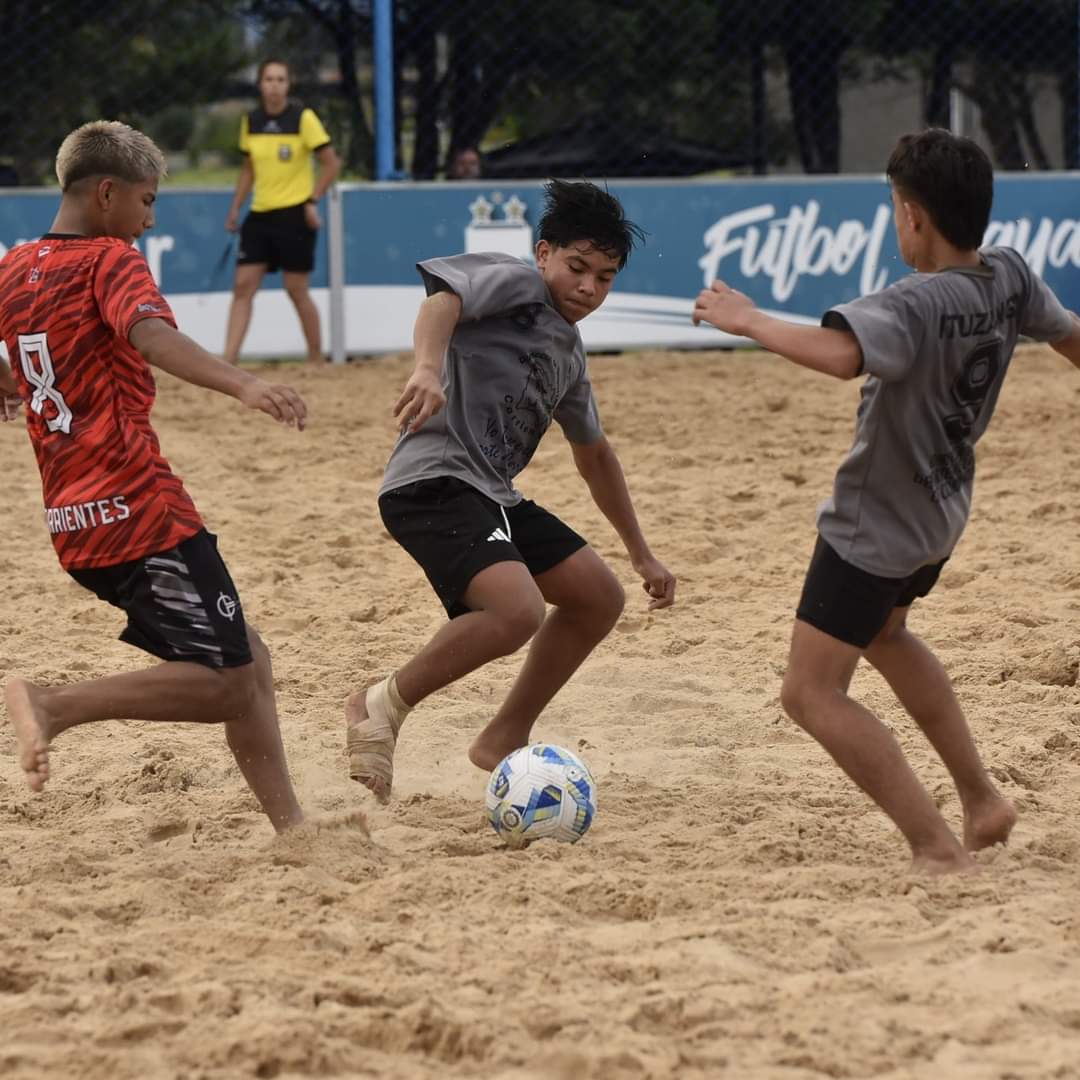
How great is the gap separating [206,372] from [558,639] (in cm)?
136

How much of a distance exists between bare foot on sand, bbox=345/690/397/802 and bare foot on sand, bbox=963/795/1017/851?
4.61 feet

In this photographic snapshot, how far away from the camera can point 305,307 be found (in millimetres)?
10992

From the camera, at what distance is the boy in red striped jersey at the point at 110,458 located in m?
3.50

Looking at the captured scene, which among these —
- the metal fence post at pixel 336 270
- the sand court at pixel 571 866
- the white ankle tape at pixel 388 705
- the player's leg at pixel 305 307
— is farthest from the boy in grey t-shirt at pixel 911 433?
the metal fence post at pixel 336 270

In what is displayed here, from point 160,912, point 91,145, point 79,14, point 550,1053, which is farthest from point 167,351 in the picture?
point 79,14

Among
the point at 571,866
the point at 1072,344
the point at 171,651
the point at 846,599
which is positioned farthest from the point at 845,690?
the point at 171,651

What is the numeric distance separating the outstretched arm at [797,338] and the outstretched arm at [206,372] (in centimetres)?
84

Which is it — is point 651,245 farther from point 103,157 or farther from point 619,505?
point 103,157

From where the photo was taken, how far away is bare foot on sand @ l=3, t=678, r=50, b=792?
3365 millimetres

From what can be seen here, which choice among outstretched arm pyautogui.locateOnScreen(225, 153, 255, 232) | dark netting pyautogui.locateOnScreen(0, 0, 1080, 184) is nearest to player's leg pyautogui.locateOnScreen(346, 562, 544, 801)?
outstretched arm pyautogui.locateOnScreen(225, 153, 255, 232)

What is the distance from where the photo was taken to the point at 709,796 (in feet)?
14.0

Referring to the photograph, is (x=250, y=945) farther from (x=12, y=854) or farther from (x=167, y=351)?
(x=167, y=351)

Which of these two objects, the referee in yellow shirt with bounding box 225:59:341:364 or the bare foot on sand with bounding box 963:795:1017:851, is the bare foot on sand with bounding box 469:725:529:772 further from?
the referee in yellow shirt with bounding box 225:59:341:364

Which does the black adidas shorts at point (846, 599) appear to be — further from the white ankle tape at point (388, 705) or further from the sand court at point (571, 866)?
the white ankle tape at point (388, 705)
